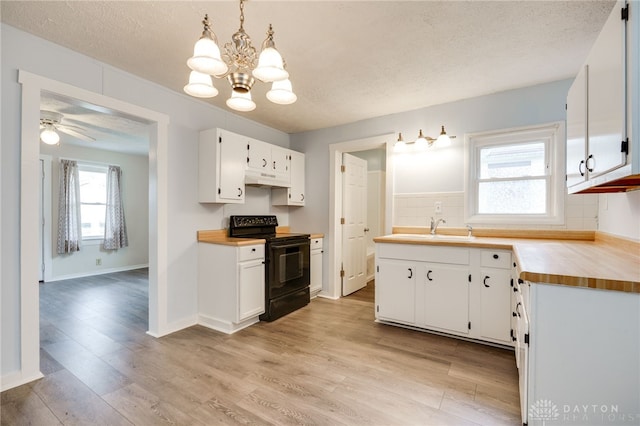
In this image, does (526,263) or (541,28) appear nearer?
(526,263)

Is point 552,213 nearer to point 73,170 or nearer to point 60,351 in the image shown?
point 60,351

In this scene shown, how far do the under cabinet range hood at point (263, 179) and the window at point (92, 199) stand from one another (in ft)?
13.2

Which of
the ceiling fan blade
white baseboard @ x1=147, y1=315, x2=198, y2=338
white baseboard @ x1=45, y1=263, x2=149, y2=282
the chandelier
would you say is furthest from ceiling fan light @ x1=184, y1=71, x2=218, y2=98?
white baseboard @ x1=45, y1=263, x2=149, y2=282

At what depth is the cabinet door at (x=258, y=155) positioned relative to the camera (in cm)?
339

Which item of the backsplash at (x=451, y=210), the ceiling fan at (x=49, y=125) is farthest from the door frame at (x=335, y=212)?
the ceiling fan at (x=49, y=125)

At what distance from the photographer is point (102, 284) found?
4.73 meters

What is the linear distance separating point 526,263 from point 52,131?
15.6 ft

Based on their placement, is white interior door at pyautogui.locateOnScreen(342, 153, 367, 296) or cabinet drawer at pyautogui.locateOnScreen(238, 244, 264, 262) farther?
white interior door at pyautogui.locateOnScreen(342, 153, 367, 296)

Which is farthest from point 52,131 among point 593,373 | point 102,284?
point 593,373

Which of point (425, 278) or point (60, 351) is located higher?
point (425, 278)

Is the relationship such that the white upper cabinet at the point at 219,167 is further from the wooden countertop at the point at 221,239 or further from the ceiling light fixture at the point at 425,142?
the ceiling light fixture at the point at 425,142

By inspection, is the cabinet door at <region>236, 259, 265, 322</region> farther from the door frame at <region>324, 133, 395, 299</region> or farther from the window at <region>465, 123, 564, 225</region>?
the window at <region>465, 123, 564, 225</region>

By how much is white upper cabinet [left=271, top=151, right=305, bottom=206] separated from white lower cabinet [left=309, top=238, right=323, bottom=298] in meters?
0.64

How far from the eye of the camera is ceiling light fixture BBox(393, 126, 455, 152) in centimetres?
309
